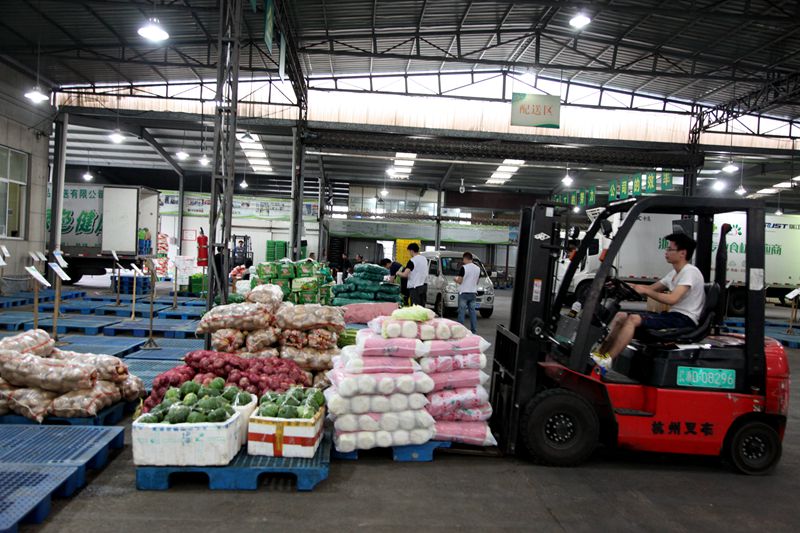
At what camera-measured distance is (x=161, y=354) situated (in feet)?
27.4

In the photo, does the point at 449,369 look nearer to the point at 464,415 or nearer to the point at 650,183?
the point at 464,415

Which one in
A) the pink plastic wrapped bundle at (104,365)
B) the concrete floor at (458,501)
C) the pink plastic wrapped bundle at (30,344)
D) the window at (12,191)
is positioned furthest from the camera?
the window at (12,191)

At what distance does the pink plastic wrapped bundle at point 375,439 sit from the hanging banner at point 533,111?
45.7ft

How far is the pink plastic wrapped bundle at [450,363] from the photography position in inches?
201

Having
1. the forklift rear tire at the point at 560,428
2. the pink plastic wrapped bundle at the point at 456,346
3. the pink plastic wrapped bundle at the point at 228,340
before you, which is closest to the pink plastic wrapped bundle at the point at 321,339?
the pink plastic wrapped bundle at the point at 228,340

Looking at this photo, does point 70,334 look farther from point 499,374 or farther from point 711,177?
point 711,177

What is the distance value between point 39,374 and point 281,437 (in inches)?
99.2

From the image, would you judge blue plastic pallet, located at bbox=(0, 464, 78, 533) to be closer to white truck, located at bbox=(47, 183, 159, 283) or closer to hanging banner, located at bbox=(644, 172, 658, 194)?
white truck, located at bbox=(47, 183, 159, 283)

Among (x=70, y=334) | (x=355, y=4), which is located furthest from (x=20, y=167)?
(x=355, y=4)

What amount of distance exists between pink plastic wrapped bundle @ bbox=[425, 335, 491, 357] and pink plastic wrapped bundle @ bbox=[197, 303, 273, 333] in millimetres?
2773

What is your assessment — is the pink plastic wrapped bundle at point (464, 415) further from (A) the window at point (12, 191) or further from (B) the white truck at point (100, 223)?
(B) the white truck at point (100, 223)

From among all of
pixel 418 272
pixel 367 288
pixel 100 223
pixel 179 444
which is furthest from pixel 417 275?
pixel 100 223

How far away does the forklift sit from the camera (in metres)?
4.76

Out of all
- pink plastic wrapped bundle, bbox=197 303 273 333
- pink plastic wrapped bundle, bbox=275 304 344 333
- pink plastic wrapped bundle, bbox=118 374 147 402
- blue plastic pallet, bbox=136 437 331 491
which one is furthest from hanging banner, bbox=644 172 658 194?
blue plastic pallet, bbox=136 437 331 491
